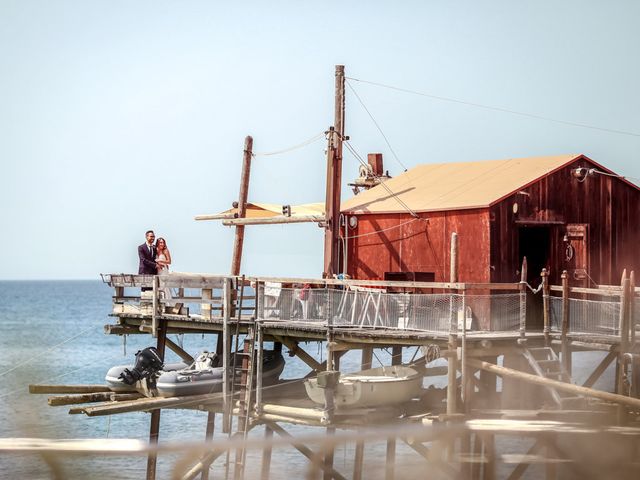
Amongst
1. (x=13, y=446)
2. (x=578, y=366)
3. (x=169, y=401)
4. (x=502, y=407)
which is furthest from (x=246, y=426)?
(x=578, y=366)

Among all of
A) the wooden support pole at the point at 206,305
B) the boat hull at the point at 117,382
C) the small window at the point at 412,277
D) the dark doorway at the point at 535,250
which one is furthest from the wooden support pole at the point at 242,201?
the dark doorway at the point at 535,250

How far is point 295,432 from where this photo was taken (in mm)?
44094

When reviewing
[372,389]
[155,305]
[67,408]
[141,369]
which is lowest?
[67,408]

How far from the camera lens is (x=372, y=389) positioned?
22.2 metres

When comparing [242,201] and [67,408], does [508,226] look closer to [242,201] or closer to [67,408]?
[242,201]

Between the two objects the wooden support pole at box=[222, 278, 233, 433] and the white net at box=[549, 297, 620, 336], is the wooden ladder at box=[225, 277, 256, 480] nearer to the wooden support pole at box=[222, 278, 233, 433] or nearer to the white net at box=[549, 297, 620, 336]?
the wooden support pole at box=[222, 278, 233, 433]

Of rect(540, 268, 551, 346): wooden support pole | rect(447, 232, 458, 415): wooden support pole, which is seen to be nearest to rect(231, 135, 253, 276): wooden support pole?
rect(447, 232, 458, 415): wooden support pole

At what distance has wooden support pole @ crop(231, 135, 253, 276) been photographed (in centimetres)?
3024

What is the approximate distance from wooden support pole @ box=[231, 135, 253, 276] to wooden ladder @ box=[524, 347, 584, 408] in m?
11.1

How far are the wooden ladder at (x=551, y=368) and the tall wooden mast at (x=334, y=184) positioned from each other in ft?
23.4

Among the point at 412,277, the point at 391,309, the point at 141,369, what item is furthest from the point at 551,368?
the point at 141,369

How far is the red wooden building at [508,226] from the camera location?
84.6 ft

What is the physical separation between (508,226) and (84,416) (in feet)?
107

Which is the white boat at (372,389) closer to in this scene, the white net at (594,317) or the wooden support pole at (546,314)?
the wooden support pole at (546,314)
